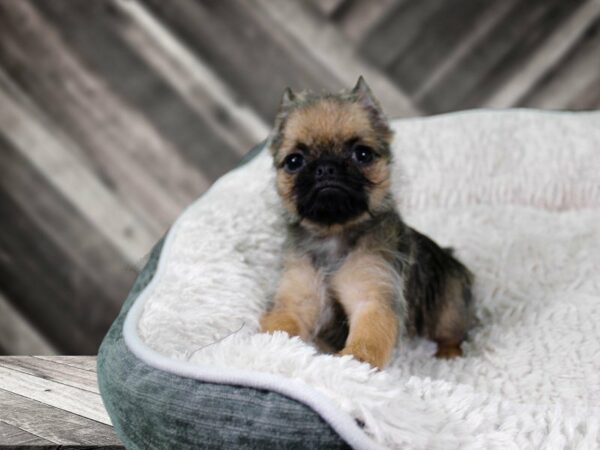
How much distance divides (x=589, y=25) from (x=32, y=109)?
97.3 inches

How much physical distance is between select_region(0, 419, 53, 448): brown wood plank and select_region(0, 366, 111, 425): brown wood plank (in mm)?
158

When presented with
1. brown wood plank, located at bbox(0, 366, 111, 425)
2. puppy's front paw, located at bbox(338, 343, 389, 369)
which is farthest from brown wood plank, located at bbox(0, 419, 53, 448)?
puppy's front paw, located at bbox(338, 343, 389, 369)

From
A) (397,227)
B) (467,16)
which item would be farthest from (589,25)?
(397,227)

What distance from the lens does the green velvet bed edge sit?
1.21 metres

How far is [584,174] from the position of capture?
2801mm

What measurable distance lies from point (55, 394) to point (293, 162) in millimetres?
1039

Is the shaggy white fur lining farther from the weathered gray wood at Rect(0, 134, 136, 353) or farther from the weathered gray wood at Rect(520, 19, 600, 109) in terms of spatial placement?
the weathered gray wood at Rect(0, 134, 136, 353)

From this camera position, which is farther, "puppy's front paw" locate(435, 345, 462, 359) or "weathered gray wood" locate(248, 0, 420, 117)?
"weathered gray wood" locate(248, 0, 420, 117)

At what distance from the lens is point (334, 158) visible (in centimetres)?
179

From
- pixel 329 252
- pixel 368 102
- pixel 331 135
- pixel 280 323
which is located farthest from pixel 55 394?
pixel 368 102

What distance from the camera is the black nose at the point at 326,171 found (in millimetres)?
1759

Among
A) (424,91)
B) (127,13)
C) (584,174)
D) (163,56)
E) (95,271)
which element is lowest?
(584,174)

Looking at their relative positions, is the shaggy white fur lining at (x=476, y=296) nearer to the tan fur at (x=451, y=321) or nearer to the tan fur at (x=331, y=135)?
the tan fur at (x=451, y=321)

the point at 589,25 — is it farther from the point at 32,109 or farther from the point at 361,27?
the point at 32,109
